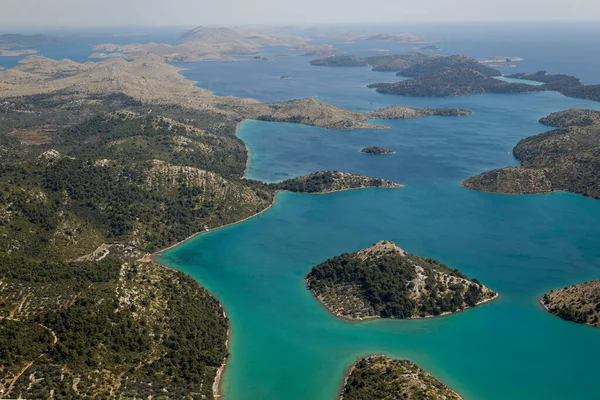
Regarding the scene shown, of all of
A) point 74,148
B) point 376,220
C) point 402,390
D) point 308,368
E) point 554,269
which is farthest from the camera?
point 74,148

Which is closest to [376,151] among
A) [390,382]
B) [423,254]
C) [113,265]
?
[423,254]

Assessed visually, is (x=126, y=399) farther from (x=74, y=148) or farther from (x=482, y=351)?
(x=74, y=148)

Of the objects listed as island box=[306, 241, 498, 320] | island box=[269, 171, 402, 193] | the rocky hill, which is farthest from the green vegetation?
island box=[269, 171, 402, 193]

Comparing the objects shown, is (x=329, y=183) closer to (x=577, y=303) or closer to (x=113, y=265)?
(x=577, y=303)

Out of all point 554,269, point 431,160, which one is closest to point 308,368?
point 554,269

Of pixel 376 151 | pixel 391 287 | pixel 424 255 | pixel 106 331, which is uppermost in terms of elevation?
pixel 376 151

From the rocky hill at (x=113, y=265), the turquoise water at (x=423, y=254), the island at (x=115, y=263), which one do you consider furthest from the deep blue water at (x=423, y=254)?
the rocky hill at (x=113, y=265)
